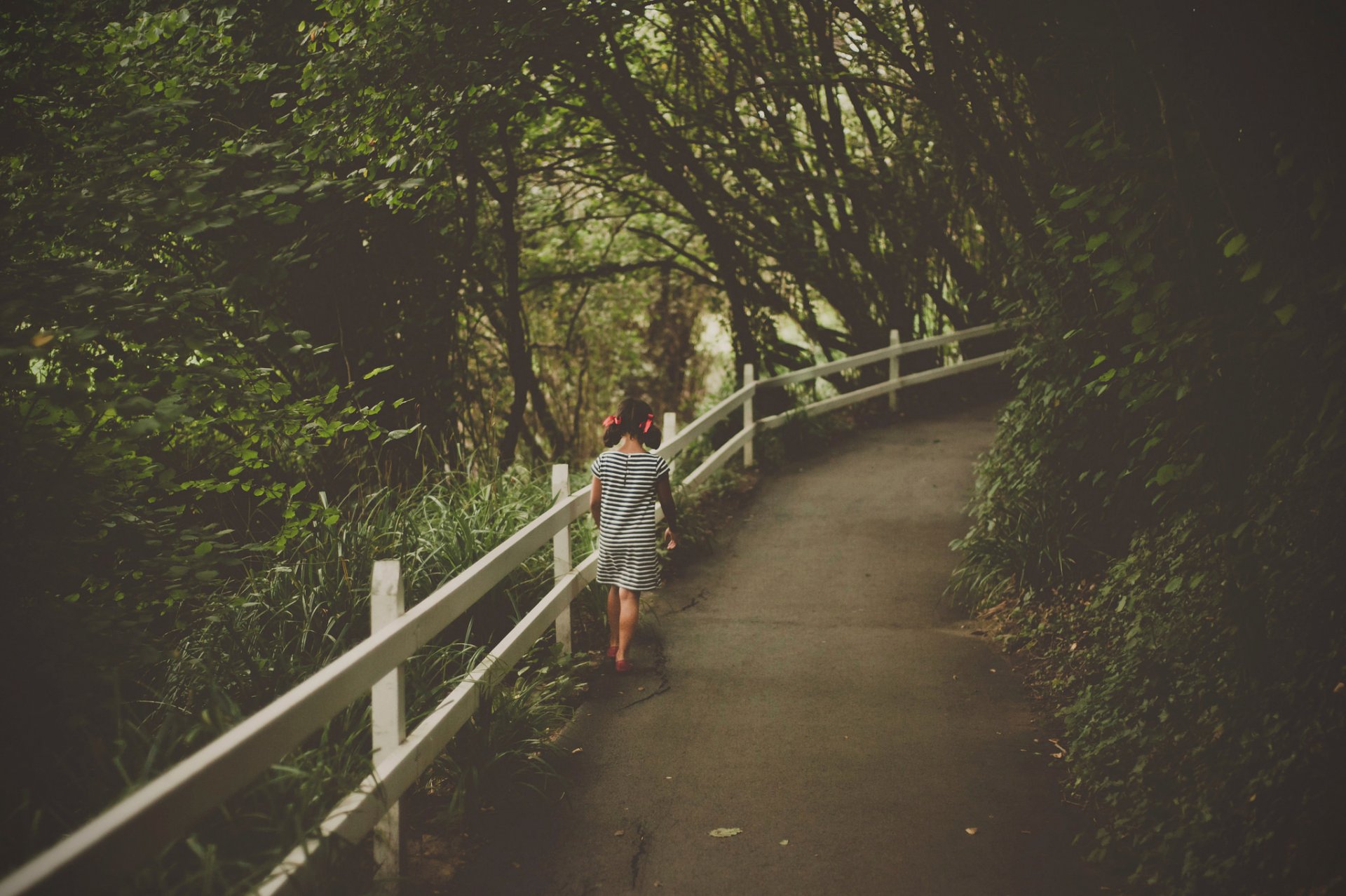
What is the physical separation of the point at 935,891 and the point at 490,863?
1.73 metres

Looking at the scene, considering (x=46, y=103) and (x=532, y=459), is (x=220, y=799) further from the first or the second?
(x=532, y=459)

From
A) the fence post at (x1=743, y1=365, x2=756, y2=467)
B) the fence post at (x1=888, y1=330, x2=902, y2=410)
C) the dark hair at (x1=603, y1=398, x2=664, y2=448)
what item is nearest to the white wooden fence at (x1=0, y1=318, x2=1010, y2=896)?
the dark hair at (x1=603, y1=398, x2=664, y2=448)

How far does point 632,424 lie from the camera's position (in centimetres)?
647

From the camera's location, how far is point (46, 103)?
17.3 feet

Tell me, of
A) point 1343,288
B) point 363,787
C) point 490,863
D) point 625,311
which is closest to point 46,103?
point 363,787

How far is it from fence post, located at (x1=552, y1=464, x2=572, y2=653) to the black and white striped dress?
23cm

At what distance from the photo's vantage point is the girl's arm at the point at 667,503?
6566 mm

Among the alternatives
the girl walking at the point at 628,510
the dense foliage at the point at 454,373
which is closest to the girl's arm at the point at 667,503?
the girl walking at the point at 628,510

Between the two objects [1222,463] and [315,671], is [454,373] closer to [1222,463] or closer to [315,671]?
[315,671]

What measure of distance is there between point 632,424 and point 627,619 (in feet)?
3.93

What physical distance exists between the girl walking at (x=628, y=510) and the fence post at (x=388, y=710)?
2627mm

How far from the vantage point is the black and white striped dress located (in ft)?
21.2

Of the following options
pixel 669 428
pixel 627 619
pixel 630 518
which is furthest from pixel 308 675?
pixel 669 428

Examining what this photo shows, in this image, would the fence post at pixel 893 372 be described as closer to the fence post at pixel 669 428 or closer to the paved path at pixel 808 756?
the fence post at pixel 669 428
